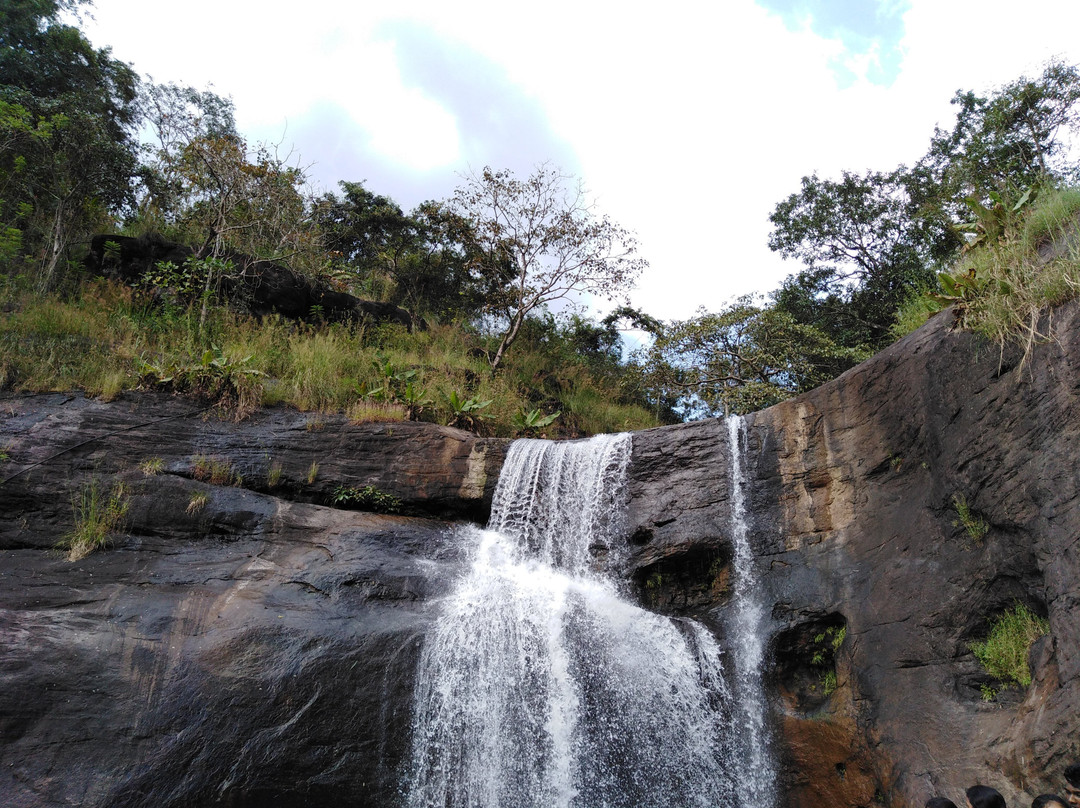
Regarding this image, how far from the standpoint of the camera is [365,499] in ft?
25.8

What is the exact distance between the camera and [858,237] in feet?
50.5

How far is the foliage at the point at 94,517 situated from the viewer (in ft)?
19.9

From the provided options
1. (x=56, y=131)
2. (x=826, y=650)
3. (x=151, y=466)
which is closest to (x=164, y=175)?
(x=56, y=131)

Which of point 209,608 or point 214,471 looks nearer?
point 209,608

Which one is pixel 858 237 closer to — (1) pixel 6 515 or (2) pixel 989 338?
(2) pixel 989 338

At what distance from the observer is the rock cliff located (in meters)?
4.55

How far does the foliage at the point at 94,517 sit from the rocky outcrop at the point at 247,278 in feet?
18.5

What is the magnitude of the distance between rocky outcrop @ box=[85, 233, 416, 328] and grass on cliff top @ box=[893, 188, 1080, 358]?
11.2m

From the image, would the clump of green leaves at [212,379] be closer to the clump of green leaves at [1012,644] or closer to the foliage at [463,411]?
the foliage at [463,411]

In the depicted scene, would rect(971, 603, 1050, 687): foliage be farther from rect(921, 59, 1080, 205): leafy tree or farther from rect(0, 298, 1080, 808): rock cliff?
rect(921, 59, 1080, 205): leafy tree

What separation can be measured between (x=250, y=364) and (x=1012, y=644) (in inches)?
389

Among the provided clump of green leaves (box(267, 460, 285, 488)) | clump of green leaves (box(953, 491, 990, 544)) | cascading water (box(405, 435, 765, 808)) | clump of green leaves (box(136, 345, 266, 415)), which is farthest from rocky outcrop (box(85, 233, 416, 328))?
clump of green leaves (box(953, 491, 990, 544))

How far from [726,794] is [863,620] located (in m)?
2.13

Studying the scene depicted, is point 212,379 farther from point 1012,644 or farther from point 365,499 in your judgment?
point 1012,644
